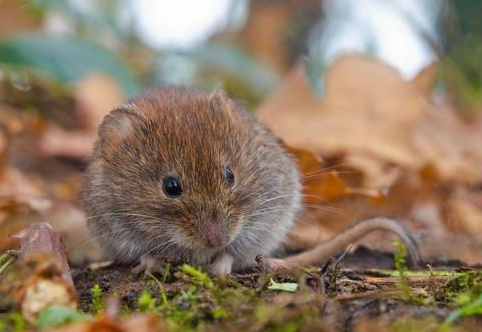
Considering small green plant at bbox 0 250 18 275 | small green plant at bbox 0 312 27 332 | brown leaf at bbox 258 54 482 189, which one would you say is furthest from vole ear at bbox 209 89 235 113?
brown leaf at bbox 258 54 482 189

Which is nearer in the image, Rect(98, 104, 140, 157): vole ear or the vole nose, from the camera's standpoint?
the vole nose

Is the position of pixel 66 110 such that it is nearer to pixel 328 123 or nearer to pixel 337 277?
pixel 328 123

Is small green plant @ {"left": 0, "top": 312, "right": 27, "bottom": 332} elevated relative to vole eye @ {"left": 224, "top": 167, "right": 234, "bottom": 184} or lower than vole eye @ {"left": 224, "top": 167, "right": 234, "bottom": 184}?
lower

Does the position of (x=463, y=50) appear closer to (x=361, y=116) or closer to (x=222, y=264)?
(x=361, y=116)

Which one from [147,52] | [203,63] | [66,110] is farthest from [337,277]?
[147,52]

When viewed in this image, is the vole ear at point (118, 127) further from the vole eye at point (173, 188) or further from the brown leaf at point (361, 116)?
the brown leaf at point (361, 116)

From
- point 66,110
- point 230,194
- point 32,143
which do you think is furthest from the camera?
point 66,110

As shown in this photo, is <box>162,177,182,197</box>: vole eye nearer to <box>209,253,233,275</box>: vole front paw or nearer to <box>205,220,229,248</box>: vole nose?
<box>205,220,229,248</box>: vole nose

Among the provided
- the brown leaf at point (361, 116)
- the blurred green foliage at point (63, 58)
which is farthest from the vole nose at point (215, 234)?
the blurred green foliage at point (63, 58)
